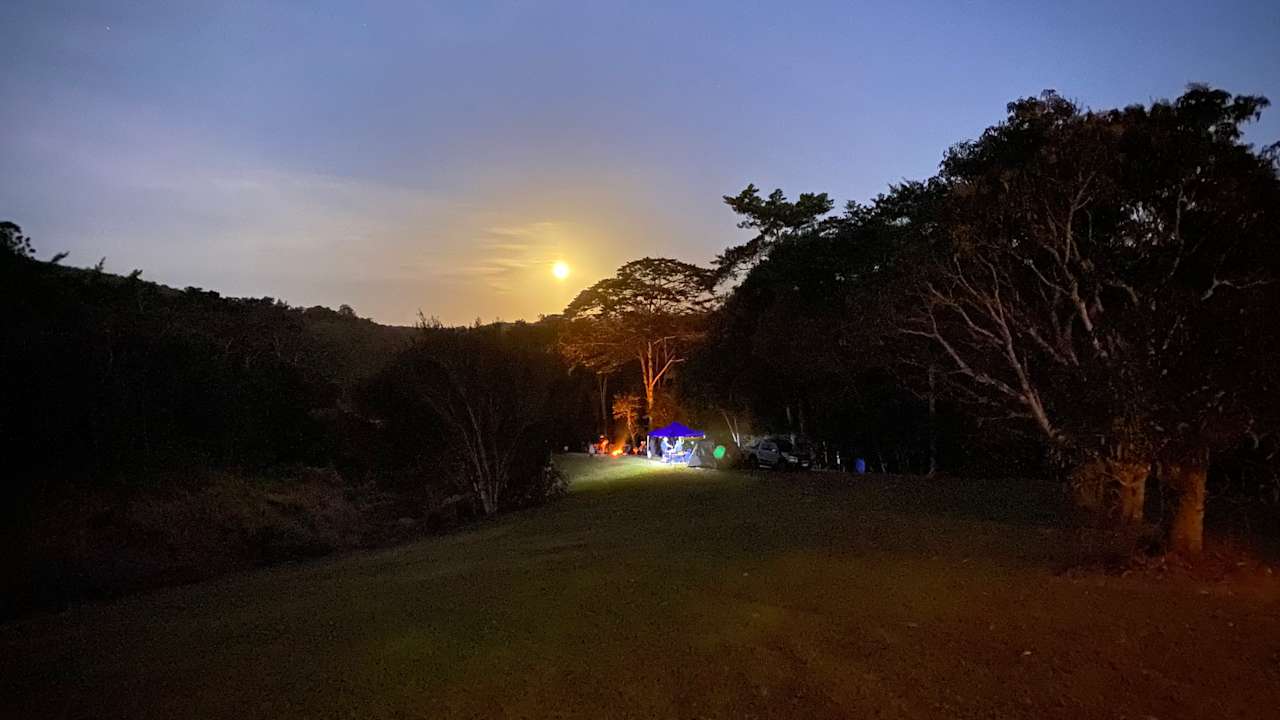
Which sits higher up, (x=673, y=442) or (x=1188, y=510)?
(x=1188, y=510)

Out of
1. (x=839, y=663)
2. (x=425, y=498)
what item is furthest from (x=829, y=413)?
(x=839, y=663)

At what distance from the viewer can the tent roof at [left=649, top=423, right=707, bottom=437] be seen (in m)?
38.1

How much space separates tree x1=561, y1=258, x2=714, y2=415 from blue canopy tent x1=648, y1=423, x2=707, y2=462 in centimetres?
324

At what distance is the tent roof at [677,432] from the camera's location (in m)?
38.1

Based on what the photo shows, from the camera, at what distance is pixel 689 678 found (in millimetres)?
6281

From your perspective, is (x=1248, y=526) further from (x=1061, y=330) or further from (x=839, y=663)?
(x=839, y=663)

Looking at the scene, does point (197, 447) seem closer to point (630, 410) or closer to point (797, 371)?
point (797, 371)

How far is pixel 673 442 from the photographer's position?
38.9m

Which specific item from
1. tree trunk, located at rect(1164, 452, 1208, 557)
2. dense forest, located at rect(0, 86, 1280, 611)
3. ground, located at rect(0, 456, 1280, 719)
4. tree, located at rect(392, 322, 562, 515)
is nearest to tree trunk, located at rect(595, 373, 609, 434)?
dense forest, located at rect(0, 86, 1280, 611)

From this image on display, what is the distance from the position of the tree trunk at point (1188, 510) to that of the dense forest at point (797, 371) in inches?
1.1

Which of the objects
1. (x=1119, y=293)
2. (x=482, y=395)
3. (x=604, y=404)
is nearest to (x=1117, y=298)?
(x=1119, y=293)

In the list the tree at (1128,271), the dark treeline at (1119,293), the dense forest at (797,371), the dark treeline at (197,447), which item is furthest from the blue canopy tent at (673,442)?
the tree at (1128,271)

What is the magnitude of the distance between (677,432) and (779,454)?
7775 mm

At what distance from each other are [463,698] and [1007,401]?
10552mm
